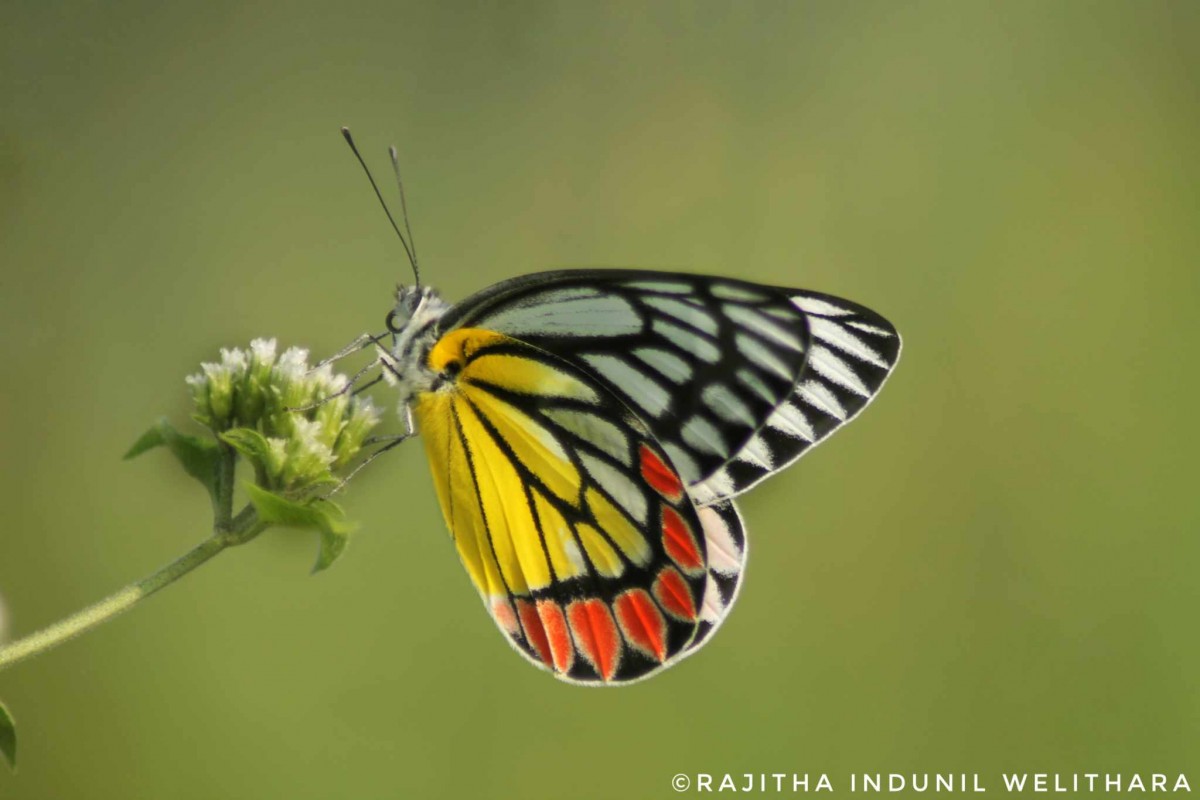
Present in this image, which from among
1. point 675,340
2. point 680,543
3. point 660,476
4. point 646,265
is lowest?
point 680,543

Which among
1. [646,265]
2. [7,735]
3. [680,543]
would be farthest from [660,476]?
[646,265]

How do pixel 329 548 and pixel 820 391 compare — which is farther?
pixel 820 391

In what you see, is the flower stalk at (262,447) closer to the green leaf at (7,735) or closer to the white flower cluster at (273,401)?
the white flower cluster at (273,401)

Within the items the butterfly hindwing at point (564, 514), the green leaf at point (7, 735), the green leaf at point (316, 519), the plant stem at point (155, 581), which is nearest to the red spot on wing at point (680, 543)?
Result: the butterfly hindwing at point (564, 514)

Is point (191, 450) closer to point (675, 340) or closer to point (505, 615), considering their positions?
point (505, 615)

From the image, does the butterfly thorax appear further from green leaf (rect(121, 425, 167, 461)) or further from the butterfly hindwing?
green leaf (rect(121, 425, 167, 461))

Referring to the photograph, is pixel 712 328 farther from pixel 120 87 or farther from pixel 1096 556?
pixel 120 87

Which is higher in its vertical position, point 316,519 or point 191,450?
point 191,450

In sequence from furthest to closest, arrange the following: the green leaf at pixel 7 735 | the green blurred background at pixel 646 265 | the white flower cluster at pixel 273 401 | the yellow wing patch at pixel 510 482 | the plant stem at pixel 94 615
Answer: the green blurred background at pixel 646 265 < the yellow wing patch at pixel 510 482 < the white flower cluster at pixel 273 401 < the green leaf at pixel 7 735 < the plant stem at pixel 94 615
